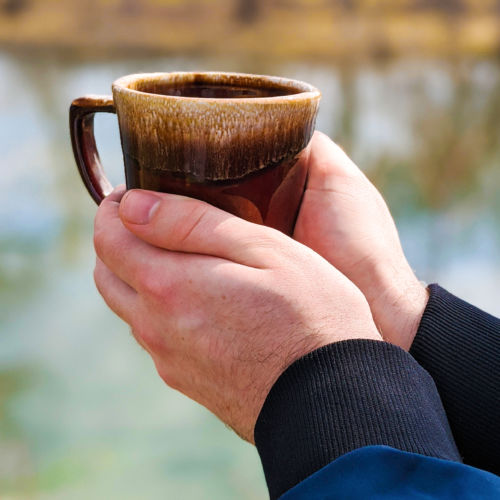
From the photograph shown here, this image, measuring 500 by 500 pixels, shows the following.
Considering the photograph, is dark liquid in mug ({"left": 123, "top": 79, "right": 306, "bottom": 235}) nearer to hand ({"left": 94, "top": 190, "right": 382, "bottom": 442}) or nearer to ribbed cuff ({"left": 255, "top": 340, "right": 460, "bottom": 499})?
hand ({"left": 94, "top": 190, "right": 382, "bottom": 442})

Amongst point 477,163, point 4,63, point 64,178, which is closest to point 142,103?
point 64,178

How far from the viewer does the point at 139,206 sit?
1.69 feet

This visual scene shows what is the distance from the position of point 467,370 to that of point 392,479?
25cm

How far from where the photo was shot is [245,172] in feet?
1.63

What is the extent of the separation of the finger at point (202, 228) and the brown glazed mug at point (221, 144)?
1cm

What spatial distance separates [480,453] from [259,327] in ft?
0.88

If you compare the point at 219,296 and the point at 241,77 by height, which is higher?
the point at 241,77

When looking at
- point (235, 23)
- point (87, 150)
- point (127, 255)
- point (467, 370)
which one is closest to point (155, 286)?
point (127, 255)

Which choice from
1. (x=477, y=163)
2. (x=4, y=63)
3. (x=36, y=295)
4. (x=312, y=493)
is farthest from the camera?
(x=4, y=63)

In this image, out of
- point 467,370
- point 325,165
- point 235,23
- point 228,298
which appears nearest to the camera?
point 228,298

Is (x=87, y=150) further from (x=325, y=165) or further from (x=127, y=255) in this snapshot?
(x=325, y=165)

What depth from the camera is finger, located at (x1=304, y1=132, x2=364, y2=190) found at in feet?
2.29

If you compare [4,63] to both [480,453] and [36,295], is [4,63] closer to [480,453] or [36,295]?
[36,295]

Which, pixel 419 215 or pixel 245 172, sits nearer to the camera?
pixel 245 172
